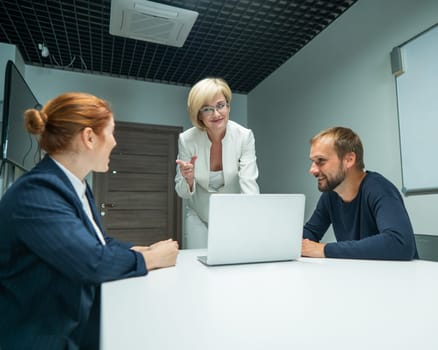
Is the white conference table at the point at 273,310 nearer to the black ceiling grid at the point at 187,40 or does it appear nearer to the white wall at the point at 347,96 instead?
the white wall at the point at 347,96

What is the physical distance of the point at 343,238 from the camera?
1587 millimetres

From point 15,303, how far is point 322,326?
658mm

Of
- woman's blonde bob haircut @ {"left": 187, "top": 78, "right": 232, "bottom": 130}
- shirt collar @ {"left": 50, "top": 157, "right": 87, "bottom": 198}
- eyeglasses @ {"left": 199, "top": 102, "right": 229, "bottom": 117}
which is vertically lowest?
shirt collar @ {"left": 50, "top": 157, "right": 87, "bottom": 198}

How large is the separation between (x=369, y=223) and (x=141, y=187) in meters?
3.00

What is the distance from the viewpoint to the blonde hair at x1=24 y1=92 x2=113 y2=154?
0.87 m

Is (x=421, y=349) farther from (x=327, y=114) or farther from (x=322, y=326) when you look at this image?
(x=327, y=114)

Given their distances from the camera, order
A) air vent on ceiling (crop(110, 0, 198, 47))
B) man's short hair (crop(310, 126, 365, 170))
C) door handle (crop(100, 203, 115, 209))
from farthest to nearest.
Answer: door handle (crop(100, 203, 115, 209))
air vent on ceiling (crop(110, 0, 198, 47))
man's short hair (crop(310, 126, 365, 170))

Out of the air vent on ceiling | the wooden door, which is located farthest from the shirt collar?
the wooden door

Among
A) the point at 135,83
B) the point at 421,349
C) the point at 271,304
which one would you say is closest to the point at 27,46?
the point at 135,83

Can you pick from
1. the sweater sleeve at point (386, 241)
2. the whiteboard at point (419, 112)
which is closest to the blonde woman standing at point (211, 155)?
the sweater sleeve at point (386, 241)

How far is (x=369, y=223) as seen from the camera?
4.69 feet

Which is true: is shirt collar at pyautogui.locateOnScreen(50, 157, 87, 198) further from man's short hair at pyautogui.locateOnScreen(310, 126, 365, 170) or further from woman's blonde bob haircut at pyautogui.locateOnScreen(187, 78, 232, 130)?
man's short hair at pyautogui.locateOnScreen(310, 126, 365, 170)

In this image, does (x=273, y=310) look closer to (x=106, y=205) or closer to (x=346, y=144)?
(x=346, y=144)

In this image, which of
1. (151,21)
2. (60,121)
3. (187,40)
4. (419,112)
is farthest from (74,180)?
(187,40)
